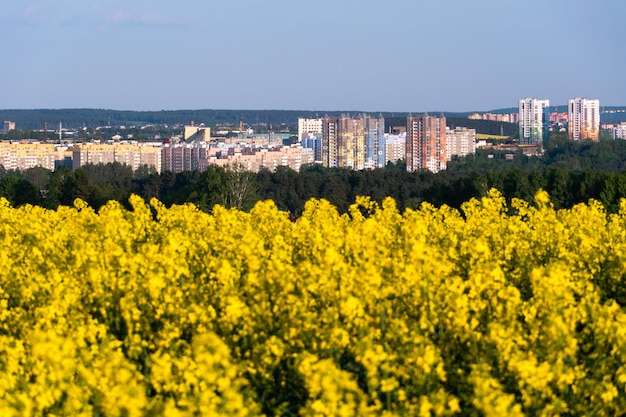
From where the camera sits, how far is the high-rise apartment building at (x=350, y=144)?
543 ft

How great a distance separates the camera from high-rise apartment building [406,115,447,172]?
157125 mm

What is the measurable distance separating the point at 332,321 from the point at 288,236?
23.8 feet

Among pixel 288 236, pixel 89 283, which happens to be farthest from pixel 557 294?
pixel 288 236

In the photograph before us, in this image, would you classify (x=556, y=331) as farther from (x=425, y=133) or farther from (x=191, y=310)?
(x=425, y=133)

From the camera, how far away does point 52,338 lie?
35.2 ft

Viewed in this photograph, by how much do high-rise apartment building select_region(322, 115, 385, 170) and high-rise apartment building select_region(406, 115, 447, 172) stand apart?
6851 mm

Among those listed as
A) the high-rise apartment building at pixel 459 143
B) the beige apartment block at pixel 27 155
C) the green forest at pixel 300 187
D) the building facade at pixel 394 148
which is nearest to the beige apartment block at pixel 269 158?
the building facade at pixel 394 148

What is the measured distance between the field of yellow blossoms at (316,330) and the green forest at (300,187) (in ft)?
97.2

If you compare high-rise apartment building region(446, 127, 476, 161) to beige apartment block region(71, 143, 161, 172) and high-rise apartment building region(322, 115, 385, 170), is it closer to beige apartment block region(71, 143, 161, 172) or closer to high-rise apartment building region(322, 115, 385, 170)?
high-rise apartment building region(322, 115, 385, 170)

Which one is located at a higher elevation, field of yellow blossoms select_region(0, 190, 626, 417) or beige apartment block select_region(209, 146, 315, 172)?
field of yellow blossoms select_region(0, 190, 626, 417)

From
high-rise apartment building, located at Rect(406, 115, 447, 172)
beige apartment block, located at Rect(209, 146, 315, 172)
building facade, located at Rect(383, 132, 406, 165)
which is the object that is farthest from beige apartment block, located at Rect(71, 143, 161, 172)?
high-rise apartment building, located at Rect(406, 115, 447, 172)

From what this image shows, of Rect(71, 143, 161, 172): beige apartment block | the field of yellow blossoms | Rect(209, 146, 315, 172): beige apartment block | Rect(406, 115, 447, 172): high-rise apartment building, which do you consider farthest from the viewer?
Rect(71, 143, 161, 172): beige apartment block

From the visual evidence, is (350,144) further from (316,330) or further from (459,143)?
(316,330)

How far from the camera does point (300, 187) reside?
76.6m
